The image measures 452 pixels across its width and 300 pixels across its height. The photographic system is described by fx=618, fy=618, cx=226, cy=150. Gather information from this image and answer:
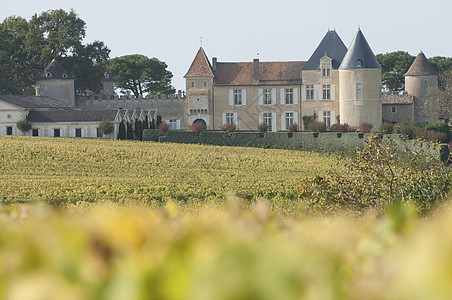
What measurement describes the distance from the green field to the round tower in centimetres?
1090

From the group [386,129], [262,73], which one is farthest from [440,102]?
[262,73]

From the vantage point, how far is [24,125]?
44.5 metres

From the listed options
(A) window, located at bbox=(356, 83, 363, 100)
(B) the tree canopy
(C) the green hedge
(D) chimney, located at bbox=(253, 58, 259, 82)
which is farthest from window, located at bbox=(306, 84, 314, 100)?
(B) the tree canopy

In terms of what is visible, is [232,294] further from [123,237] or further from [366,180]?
[366,180]

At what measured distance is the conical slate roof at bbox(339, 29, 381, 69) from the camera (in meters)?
47.8

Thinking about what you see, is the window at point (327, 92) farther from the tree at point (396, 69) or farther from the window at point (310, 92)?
the tree at point (396, 69)

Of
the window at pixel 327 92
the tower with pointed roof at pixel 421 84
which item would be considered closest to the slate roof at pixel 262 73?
the window at pixel 327 92

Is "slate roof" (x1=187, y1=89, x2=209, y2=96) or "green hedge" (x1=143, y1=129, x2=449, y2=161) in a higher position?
"slate roof" (x1=187, y1=89, x2=209, y2=96)

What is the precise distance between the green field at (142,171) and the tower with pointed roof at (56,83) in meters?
14.6

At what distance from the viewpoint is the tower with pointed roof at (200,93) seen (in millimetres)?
52594

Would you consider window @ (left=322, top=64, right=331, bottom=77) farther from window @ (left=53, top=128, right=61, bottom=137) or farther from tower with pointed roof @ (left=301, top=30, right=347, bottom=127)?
window @ (left=53, top=128, right=61, bottom=137)

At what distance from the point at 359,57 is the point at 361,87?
2.33 meters

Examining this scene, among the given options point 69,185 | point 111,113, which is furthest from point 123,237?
point 111,113

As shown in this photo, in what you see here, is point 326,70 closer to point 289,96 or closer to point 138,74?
point 289,96
